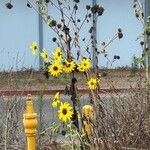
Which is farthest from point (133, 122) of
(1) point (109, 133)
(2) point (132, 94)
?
(2) point (132, 94)

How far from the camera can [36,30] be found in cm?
2180

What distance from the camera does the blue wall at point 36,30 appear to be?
2155 centimetres

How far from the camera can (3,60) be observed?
21.5 m

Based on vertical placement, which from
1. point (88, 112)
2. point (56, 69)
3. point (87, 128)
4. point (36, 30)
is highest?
point (36, 30)

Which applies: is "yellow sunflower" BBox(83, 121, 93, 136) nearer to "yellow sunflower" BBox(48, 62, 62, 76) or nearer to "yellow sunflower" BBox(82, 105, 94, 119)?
"yellow sunflower" BBox(82, 105, 94, 119)

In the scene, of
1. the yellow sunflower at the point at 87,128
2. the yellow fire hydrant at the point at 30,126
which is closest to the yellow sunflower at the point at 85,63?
the yellow sunflower at the point at 87,128

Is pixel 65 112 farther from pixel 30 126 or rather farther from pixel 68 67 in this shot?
pixel 30 126

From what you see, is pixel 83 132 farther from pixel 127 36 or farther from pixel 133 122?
pixel 127 36

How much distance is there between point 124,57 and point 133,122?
1759cm

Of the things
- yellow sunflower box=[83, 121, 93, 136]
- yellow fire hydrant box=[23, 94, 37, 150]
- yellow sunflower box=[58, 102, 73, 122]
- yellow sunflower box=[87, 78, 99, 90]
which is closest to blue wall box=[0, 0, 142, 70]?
yellow fire hydrant box=[23, 94, 37, 150]

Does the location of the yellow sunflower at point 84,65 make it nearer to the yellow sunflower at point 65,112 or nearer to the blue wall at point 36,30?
the yellow sunflower at point 65,112

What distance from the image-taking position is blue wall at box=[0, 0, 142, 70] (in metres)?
21.5

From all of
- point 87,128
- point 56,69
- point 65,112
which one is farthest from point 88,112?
point 56,69

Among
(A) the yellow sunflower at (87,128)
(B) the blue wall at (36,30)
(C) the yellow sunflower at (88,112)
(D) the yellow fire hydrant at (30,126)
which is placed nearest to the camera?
(A) the yellow sunflower at (87,128)
